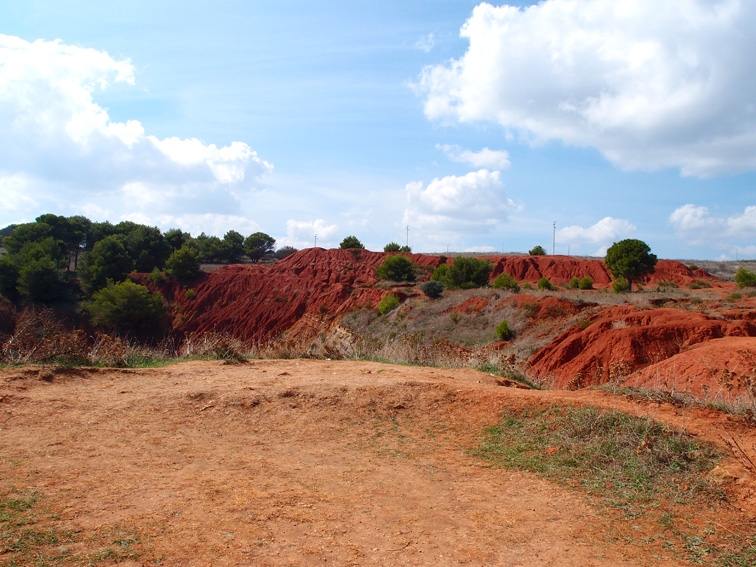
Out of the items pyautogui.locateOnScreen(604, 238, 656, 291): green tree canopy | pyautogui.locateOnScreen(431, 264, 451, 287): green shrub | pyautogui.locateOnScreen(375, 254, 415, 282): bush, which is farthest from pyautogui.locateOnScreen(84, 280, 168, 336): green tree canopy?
Answer: pyautogui.locateOnScreen(604, 238, 656, 291): green tree canopy

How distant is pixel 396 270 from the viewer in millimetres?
50250

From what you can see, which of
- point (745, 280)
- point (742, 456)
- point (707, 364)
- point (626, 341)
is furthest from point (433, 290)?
point (742, 456)

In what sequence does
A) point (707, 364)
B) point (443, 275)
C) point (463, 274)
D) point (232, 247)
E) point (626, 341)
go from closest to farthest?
point (707, 364), point (626, 341), point (463, 274), point (443, 275), point (232, 247)

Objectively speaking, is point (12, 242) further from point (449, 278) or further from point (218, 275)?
point (449, 278)

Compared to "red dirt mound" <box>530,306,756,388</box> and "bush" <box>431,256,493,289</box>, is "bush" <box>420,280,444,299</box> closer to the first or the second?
"bush" <box>431,256,493,289</box>

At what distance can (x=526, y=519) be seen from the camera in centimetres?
471

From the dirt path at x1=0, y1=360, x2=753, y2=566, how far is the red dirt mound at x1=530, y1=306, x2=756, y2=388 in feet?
38.6

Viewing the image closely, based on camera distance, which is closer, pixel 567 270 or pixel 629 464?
pixel 629 464

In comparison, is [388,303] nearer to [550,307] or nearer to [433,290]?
[433,290]

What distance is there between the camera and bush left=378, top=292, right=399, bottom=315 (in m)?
38.5

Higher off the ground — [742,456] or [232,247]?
[232,247]

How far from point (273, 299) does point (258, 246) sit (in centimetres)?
2403

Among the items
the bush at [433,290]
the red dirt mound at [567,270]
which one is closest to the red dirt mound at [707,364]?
the bush at [433,290]

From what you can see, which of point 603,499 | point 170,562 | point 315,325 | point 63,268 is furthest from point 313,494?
point 63,268
